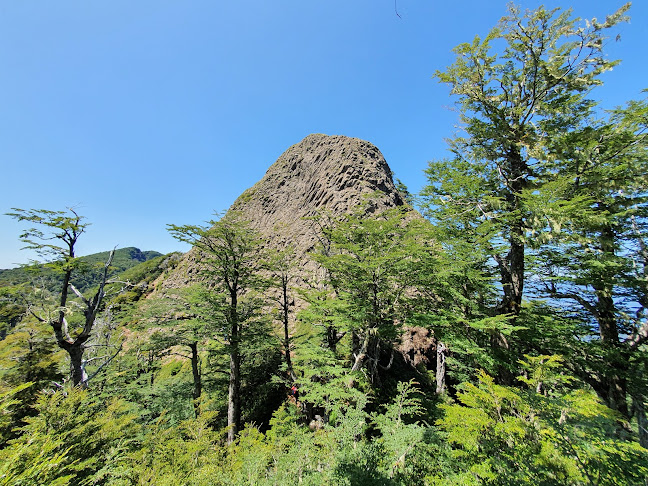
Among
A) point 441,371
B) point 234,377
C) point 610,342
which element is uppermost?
point 610,342

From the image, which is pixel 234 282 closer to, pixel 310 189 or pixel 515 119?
pixel 515 119

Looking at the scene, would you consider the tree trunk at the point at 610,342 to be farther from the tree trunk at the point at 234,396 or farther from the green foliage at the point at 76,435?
the tree trunk at the point at 234,396

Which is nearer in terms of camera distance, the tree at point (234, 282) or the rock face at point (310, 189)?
the tree at point (234, 282)

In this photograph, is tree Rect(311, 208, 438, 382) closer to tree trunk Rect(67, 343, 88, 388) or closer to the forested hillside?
the forested hillside

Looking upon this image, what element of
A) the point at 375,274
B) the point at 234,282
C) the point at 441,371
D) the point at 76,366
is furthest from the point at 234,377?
the point at 441,371

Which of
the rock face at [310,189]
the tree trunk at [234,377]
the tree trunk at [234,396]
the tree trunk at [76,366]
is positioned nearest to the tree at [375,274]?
the tree trunk at [234,377]

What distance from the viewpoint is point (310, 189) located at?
108 feet

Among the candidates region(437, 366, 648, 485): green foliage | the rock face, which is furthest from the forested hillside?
the rock face

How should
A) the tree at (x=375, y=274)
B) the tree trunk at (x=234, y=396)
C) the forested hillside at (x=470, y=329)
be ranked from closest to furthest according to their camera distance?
the forested hillside at (x=470, y=329), the tree at (x=375, y=274), the tree trunk at (x=234, y=396)

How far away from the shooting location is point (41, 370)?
42.6ft

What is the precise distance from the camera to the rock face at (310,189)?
26234mm

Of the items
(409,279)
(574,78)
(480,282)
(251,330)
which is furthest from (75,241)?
(574,78)

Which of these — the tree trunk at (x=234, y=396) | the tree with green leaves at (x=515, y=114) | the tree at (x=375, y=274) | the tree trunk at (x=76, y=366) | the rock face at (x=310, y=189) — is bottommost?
the tree trunk at (x=234, y=396)

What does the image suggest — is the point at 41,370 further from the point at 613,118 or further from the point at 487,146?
the point at 613,118
